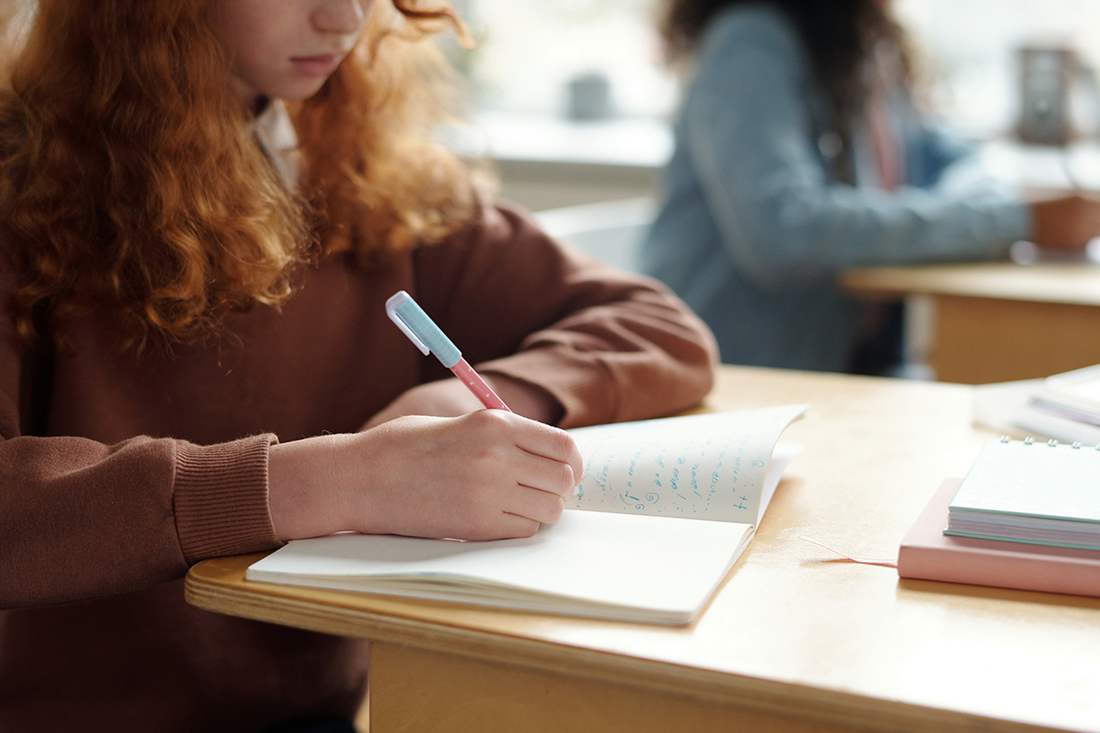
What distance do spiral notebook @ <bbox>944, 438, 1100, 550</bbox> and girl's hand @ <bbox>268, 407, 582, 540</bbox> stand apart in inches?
9.3

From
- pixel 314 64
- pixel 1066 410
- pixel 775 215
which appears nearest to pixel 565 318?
pixel 314 64

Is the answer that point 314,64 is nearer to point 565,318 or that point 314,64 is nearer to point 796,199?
point 565,318

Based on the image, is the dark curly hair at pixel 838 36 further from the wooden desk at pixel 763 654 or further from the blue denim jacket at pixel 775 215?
the wooden desk at pixel 763 654

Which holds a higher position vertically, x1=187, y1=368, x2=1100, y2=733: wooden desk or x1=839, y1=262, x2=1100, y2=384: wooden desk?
x1=187, y1=368, x2=1100, y2=733: wooden desk

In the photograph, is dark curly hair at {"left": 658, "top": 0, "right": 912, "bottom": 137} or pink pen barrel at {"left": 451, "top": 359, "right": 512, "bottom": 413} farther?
A: dark curly hair at {"left": 658, "top": 0, "right": 912, "bottom": 137}

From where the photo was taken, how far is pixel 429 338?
65 cm

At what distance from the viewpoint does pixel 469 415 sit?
0.65 meters

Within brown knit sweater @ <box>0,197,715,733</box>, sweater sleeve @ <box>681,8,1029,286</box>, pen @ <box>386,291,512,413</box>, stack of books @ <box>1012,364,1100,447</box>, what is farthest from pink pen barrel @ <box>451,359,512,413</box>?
sweater sleeve @ <box>681,8,1029,286</box>

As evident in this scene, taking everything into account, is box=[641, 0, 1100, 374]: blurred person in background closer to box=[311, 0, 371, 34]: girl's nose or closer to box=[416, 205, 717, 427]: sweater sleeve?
box=[416, 205, 717, 427]: sweater sleeve

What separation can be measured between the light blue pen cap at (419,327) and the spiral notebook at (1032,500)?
314 millimetres

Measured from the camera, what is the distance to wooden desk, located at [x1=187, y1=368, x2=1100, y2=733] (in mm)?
476

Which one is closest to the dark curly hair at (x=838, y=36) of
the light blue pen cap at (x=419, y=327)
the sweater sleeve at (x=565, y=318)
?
the sweater sleeve at (x=565, y=318)

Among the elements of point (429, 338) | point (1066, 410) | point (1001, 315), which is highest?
point (429, 338)

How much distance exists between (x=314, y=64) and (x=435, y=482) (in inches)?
15.7
